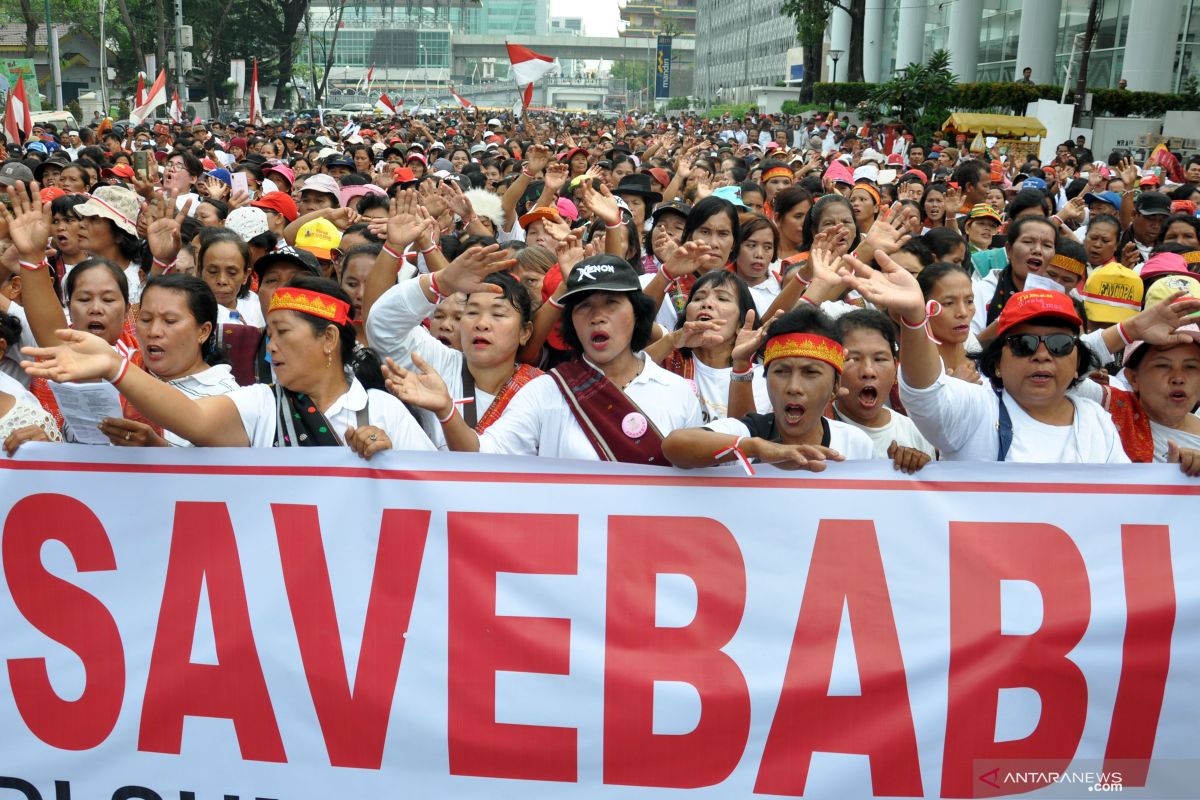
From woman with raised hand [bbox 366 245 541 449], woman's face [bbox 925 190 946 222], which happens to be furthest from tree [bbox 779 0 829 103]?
woman with raised hand [bbox 366 245 541 449]

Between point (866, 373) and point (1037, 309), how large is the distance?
606 millimetres

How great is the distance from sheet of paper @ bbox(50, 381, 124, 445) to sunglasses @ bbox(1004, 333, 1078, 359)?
9.18 feet

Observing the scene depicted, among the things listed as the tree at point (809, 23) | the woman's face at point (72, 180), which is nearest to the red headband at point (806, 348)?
the woman's face at point (72, 180)

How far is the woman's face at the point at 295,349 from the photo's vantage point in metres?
3.67

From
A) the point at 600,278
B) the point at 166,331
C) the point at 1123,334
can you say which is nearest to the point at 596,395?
the point at 600,278

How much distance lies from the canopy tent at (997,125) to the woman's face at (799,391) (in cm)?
2063

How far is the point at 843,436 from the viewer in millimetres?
3758

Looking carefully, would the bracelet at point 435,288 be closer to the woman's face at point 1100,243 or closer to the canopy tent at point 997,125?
the woman's face at point 1100,243

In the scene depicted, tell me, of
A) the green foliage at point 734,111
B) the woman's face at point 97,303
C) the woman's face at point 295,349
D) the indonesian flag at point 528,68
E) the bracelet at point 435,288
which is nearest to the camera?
the woman's face at point 295,349

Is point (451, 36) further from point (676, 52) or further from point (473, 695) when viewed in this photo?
point (473, 695)

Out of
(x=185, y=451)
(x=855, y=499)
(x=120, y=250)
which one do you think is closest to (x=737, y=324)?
(x=855, y=499)

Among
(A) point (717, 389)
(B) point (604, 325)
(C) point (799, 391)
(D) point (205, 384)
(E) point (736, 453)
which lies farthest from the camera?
(A) point (717, 389)

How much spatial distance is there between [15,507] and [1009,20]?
45803mm

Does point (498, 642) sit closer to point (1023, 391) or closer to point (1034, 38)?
point (1023, 391)
